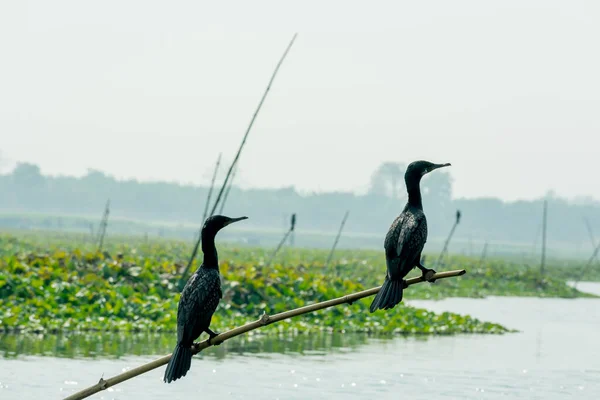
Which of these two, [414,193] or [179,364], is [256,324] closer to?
[179,364]

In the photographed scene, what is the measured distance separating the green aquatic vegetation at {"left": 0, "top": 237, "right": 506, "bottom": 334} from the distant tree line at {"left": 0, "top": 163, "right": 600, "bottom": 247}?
132182 millimetres

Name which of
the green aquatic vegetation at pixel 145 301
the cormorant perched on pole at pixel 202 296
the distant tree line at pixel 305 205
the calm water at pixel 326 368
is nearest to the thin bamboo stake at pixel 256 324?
the cormorant perched on pole at pixel 202 296

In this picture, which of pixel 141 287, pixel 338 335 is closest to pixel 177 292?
pixel 141 287

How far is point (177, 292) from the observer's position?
20797mm

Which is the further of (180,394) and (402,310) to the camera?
(402,310)

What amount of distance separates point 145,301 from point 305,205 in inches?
5834

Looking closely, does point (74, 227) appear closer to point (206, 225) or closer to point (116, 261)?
point (116, 261)

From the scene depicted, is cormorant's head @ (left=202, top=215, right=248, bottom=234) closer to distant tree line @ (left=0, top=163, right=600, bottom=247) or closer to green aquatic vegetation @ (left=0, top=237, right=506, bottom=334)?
green aquatic vegetation @ (left=0, top=237, right=506, bottom=334)

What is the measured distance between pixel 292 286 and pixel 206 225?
17.0 metres

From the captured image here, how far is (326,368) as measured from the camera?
15734 mm

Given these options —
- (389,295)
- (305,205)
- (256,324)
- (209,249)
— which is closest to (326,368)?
(209,249)

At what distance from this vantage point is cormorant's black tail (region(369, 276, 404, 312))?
192 inches

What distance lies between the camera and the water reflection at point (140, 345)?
15773 mm

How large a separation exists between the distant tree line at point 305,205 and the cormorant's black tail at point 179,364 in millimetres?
148838
